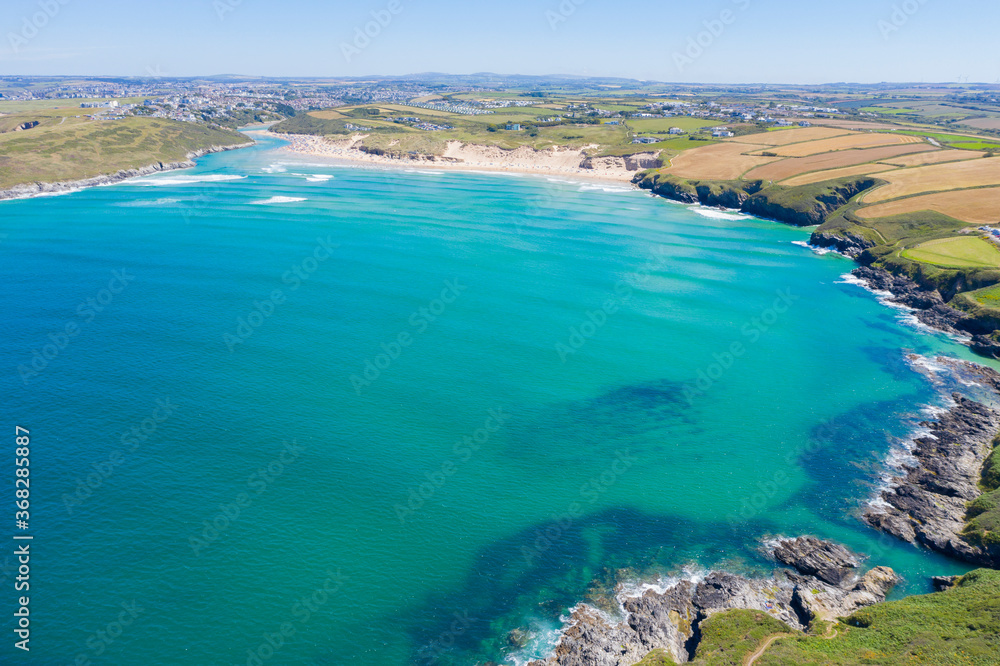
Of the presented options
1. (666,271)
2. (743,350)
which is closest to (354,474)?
(743,350)

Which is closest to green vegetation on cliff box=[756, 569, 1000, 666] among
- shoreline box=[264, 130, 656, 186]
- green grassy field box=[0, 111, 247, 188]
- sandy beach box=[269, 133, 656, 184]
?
→ shoreline box=[264, 130, 656, 186]

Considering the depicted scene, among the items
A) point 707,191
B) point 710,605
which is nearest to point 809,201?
point 707,191

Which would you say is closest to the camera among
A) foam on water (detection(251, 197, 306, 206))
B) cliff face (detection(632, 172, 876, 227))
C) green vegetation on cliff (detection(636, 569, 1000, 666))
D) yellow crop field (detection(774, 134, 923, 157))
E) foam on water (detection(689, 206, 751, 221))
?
green vegetation on cliff (detection(636, 569, 1000, 666))

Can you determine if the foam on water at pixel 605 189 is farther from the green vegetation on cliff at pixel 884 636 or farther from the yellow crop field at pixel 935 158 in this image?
the green vegetation on cliff at pixel 884 636

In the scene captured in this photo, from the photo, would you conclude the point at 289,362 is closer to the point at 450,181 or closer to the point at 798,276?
the point at 798,276

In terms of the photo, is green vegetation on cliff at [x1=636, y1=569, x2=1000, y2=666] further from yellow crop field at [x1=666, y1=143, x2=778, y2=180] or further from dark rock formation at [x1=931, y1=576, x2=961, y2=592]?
yellow crop field at [x1=666, y1=143, x2=778, y2=180]

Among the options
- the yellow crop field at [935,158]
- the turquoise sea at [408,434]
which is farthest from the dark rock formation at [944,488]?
the yellow crop field at [935,158]
